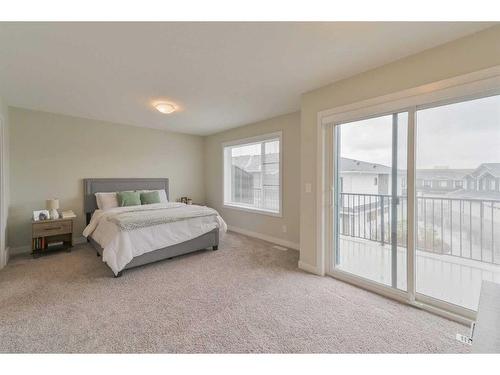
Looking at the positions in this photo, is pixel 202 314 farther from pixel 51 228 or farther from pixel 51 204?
pixel 51 204

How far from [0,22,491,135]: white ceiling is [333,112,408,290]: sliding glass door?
682mm

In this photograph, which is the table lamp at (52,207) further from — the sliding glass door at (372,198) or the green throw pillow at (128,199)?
the sliding glass door at (372,198)

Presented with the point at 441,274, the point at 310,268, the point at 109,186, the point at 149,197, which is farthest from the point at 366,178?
the point at 109,186

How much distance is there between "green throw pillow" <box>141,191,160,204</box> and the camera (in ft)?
14.0

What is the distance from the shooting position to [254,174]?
4703mm

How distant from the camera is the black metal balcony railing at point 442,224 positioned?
1872mm

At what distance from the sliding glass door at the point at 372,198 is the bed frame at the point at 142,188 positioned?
1969 millimetres

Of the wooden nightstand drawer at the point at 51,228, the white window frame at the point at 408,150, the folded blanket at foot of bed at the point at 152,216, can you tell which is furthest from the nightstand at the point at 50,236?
the white window frame at the point at 408,150

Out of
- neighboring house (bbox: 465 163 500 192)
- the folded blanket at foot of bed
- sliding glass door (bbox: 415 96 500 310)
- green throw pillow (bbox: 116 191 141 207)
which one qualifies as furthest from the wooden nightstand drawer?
neighboring house (bbox: 465 163 500 192)

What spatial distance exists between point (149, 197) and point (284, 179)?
259cm

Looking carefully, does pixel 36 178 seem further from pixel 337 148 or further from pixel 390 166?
pixel 390 166

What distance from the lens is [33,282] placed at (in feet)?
8.37

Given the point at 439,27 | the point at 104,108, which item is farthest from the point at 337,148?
the point at 104,108

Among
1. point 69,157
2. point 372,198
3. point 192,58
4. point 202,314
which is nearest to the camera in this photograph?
point 202,314
